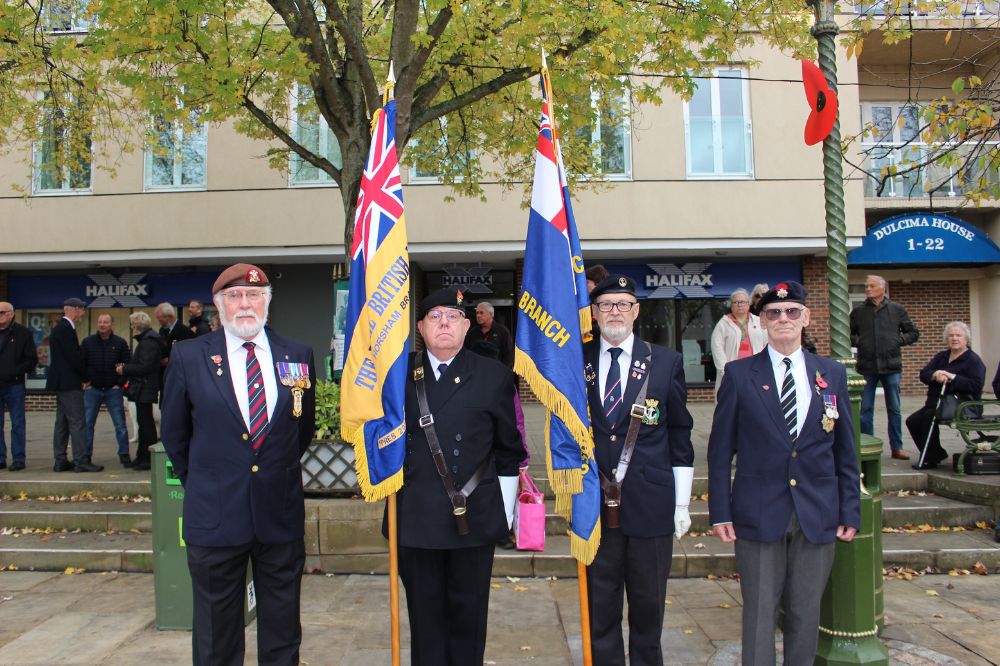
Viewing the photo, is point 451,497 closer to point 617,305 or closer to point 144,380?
point 617,305

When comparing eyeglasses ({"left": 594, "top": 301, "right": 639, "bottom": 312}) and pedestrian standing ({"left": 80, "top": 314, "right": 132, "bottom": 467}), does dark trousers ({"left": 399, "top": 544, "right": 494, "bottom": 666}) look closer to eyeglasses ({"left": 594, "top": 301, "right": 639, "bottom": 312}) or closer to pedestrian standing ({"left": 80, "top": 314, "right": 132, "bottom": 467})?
eyeglasses ({"left": 594, "top": 301, "right": 639, "bottom": 312})

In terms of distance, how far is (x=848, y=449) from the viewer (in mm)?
3412

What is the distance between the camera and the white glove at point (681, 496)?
11.5 ft

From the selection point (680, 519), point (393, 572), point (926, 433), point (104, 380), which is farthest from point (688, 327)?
point (393, 572)

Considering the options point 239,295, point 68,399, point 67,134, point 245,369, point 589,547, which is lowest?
point 589,547

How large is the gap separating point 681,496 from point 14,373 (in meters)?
7.99

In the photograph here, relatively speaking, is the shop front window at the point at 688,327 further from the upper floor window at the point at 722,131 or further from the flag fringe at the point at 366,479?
the flag fringe at the point at 366,479

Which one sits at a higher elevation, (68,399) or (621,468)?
(68,399)

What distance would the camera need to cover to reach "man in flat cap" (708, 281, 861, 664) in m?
3.29

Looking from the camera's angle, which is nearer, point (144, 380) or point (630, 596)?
point (630, 596)

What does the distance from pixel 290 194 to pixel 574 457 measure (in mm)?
11827

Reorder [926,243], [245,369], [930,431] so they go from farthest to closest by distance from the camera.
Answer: [926,243]
[930,431]
[245,369]

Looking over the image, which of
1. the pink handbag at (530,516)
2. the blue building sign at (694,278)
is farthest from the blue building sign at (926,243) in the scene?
the pink handbag at (530,516)

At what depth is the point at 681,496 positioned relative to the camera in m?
3.52
